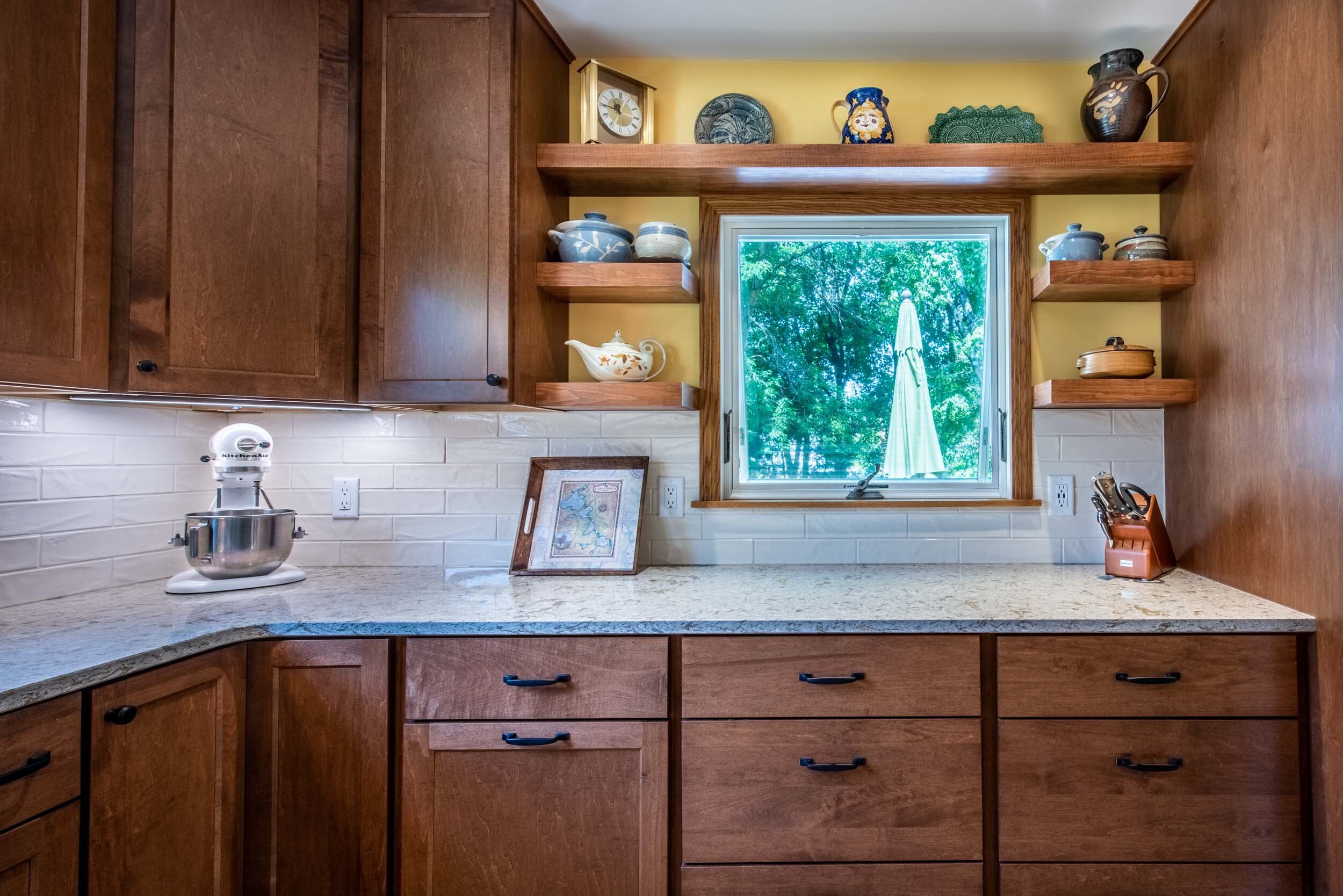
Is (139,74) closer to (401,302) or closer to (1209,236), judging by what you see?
(401,302)

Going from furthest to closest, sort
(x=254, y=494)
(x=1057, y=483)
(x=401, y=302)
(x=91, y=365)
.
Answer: (x=1057, y=483)
(x=254, y=494)
(x=401, y=302)
(x=91, y=365)

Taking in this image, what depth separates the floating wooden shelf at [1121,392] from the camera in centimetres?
171

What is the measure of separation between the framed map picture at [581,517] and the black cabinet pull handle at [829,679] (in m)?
0.61

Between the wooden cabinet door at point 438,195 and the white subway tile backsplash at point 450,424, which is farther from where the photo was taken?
the white subway tile backsplash at point 450,424

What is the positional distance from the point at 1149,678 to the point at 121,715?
1.89 metres

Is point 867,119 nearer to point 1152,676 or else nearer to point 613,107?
point 613,107

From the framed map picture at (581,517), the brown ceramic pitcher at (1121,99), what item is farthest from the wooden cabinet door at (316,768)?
the brown ceramic pitcher at (1121,99)

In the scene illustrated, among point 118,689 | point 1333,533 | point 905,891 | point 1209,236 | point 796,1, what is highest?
point 796,1

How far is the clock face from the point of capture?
1803 millimetres

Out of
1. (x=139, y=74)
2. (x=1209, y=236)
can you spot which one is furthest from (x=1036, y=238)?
(x=139, y=74)

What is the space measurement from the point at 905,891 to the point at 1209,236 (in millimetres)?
1757

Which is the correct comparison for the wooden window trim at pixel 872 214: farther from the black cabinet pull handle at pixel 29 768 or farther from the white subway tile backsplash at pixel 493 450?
the black cabinet pull handle at pixel 29 768

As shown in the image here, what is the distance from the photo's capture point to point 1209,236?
169cm

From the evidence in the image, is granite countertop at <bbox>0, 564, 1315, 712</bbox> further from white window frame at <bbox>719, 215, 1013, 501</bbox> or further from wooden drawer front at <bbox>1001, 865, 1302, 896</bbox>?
wooden drawer front at <bbox>1001, 865, 1302, 896</bbox>
